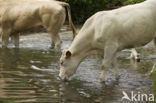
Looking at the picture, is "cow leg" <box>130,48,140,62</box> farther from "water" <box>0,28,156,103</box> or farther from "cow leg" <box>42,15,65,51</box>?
"cow leg" <box>42,15,65,51</box>

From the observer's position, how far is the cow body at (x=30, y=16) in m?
13.9

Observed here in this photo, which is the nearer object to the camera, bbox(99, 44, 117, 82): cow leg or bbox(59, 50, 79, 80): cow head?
bbox(99, 44, 117, 82): cow leg

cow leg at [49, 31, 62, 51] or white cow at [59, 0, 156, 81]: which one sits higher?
white cow at [59, 0, 156, 81]

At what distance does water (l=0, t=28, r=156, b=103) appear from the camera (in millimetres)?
7484

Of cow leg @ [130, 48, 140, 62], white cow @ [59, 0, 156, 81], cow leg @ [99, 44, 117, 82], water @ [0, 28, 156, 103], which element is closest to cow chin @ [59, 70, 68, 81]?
white cow @ [59, 0, 156, 81]

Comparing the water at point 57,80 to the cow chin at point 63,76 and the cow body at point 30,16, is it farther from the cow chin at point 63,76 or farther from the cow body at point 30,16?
the cow body at point 30,16

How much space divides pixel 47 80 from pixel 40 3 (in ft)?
18.1

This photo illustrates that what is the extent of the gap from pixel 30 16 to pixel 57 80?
17.4 feet

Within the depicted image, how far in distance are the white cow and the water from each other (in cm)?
44

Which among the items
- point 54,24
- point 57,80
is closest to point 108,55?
point 57,80

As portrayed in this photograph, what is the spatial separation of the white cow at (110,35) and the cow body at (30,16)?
4.41 m

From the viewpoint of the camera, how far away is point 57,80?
30.3 feet

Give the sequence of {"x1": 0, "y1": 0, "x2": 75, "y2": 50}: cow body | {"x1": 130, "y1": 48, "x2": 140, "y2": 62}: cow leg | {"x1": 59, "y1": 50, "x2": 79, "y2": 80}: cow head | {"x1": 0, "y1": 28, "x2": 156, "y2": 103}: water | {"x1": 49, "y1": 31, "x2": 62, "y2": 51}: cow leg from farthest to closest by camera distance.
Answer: {"x1": 49, "y1": 31, "x2": 62, "y2": 51}: cow leg → {"x1": 0, "y1": 0, "x2": 75, "y2": 50}: cow body → {"x1": 130, "y1": 48, "x2": 140, "y2": 62}: cow leg → {"x1": 59, "y1": 50, "x2": 79, "y2": 80}: cow head → {"x1": 0, "y1": 28, "x2": 156, "y2": 103}: water

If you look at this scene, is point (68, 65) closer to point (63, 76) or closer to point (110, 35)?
point (63, 76)
